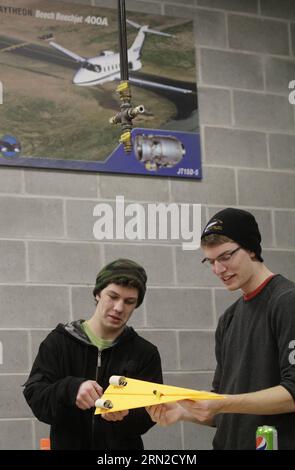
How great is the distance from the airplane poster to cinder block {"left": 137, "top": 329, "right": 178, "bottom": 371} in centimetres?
79

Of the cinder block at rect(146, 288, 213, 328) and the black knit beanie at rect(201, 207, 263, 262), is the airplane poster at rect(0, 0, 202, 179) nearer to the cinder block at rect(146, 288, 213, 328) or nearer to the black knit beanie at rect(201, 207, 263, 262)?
the cinder block at rect(146, 288, 213, 328)

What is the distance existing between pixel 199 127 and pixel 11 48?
104 centimetres

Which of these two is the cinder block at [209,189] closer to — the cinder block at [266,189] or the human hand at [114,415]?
the cinder block at [266,189]

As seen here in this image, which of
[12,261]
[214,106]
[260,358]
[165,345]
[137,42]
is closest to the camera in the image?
[260,358]

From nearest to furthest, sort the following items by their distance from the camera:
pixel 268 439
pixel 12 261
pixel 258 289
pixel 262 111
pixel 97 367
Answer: pixel 268 439 < pixel 258 289 < pixel 97 367 < pixel 12 261 < pixel 262 111

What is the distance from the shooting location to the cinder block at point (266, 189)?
4684 mm

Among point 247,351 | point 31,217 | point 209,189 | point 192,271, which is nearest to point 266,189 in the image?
point 209,189

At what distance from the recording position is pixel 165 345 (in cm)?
432

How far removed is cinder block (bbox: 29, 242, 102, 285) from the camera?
411 cm

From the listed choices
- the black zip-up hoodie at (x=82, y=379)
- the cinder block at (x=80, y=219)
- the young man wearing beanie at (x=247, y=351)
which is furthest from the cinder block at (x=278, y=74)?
the young man wearing beanie at (x=247, y=351)

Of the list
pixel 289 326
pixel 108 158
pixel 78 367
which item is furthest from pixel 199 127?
pixel 289 326

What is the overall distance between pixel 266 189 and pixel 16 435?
1.82m

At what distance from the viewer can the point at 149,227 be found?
437 centimetres

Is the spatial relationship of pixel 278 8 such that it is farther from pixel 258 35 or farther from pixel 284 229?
pixel 284 229
